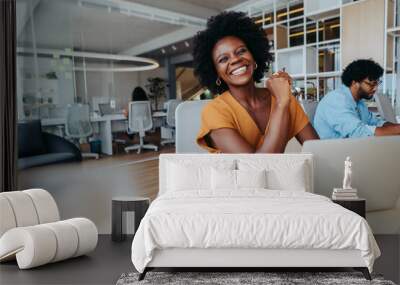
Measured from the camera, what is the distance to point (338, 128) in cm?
448

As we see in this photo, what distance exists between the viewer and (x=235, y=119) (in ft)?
14.7

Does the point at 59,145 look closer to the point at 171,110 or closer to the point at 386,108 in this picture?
the point at 171,110

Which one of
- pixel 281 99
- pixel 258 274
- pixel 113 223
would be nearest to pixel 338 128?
pixel 281 99

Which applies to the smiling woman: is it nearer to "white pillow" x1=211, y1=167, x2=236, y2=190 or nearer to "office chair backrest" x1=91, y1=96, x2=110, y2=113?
"white pillow" x1=211, y1=167, x2=236, y2=190

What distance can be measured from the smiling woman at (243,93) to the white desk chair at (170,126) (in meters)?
0.34

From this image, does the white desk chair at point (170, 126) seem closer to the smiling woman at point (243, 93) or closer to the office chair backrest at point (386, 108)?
the smiling woman at point (243, 93)

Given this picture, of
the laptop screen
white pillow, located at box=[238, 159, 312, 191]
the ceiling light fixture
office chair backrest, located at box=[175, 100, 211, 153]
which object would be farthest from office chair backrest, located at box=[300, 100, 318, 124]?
the laptop screen

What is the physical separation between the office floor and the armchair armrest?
1111 millimetres

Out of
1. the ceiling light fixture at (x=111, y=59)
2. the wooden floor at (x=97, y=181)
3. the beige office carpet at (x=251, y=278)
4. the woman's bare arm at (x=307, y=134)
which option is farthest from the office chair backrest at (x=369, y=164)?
the ceiling light fixture at (x=111, y=59)

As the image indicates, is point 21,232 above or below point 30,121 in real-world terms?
below

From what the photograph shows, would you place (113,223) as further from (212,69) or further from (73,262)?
(212,69)

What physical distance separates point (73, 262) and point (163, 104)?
1.65 metres

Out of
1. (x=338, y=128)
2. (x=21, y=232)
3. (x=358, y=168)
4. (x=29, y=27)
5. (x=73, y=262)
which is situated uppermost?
(x=29, y=27)

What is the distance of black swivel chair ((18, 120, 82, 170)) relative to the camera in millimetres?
5004
